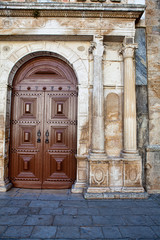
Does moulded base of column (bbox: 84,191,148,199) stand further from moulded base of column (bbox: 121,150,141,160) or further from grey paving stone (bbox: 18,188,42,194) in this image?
grey paving stone (bbox: 18,188,42,194)

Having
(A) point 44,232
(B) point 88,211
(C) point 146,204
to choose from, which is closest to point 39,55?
(B) point 88,211

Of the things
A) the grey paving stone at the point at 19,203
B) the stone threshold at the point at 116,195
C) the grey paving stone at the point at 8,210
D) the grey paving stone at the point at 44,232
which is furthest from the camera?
the stone threshold at the point at 116,195

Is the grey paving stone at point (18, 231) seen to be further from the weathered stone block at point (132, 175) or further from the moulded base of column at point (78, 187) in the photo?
the weathered stone block at point (132, 175)

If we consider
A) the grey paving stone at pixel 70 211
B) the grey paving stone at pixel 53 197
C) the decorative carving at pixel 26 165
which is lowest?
the grey paving stone at pixel 70 211

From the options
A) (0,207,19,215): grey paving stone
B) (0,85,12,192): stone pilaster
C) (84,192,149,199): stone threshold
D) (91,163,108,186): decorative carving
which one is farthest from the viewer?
(0,85,12,192): stone pilaster

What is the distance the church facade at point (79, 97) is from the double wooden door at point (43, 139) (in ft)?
0.08

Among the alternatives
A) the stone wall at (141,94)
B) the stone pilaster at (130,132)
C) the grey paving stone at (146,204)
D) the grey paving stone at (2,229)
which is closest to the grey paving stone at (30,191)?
the grey paving stone at (2,229)

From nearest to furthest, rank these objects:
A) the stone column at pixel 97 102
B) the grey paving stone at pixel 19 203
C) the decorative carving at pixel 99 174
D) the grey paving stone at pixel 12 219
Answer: the grey paving stone at pixel 12 219
the grey paving stone at pixel 19 203
the decorative carving at pixel 99 174
the stone column at pixel 97 102

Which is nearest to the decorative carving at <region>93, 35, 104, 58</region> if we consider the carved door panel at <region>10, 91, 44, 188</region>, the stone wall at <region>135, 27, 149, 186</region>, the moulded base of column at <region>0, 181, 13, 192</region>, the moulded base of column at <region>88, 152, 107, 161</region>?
the stone wall at <region>135, 27, 149, 186</region>

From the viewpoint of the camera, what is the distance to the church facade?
4.11 metres

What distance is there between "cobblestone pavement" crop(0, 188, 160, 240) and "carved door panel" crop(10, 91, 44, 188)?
0.48 meters

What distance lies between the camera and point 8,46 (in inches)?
178

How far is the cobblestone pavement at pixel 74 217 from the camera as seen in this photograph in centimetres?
254

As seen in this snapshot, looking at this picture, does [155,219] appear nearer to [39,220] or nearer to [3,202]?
[39,220]
